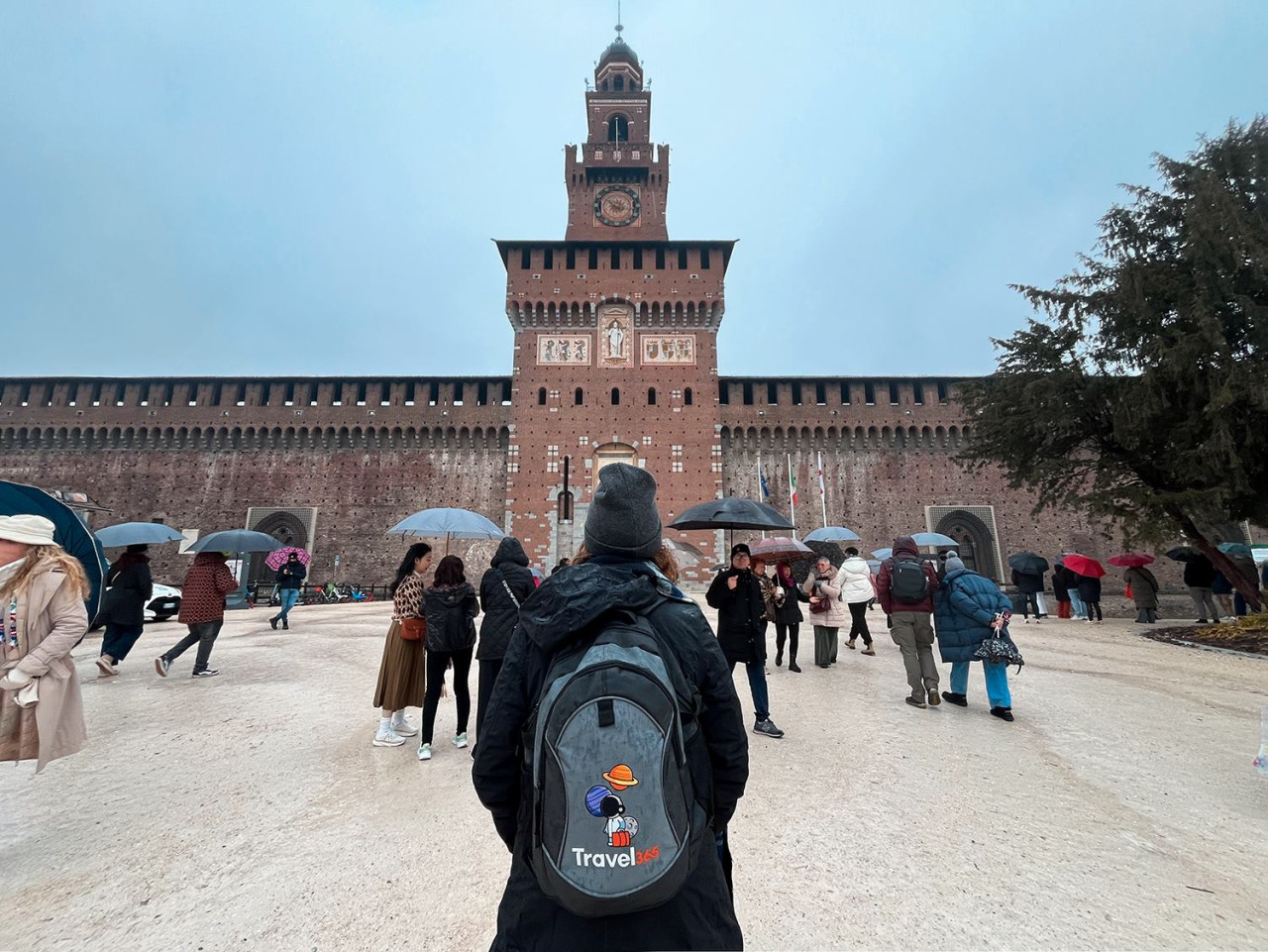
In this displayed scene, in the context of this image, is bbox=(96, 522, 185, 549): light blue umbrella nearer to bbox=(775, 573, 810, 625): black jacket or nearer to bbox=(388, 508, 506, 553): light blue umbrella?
bbox=(388, 508, 506, 553): light blue umbrella

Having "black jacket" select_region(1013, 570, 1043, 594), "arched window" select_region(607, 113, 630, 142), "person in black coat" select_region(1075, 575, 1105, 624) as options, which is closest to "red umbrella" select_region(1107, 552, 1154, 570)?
"person in black coat" select_region(1075, 575, 1105, 624)

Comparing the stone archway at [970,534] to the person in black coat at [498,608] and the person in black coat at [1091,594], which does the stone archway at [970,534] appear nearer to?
the person in black coat at [1091,594]

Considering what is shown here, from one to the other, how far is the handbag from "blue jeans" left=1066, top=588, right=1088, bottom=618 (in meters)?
16.7

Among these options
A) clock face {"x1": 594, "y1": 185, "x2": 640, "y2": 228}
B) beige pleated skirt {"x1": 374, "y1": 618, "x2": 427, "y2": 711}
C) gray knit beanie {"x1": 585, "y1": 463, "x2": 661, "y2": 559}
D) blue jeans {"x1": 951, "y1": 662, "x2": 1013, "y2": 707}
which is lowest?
blue jeans {"x1": 951, "y1": 662, "x2": 1013, "y2": 707}

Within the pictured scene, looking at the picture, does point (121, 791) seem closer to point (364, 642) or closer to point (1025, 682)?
point (364, 642)

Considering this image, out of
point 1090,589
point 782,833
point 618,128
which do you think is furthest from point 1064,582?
point 618,128

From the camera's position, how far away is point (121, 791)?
159 inches

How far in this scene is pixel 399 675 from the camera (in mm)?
4891

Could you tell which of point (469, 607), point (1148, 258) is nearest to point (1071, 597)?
point (1148, 258)

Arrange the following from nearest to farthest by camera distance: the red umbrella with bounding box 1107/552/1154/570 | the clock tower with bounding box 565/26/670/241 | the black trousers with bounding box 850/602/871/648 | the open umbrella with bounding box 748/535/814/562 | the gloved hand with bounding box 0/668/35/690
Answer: the gloved hand with bounding box 0/668/35/690 < the black trousers with bounding box 850/602/871/648 < the open umbrella with bounding box 748/535/814/562 < the red umbrella with bounding box 1107/552/1154/570 < the clock tower with bounding box 565/26/670/241

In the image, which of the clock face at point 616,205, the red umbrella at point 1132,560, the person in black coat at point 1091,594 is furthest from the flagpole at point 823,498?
the clock face at point 616,205

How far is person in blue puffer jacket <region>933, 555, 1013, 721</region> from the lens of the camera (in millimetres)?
5535

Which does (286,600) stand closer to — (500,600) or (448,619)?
(448,619)

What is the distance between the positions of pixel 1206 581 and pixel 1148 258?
732cm
